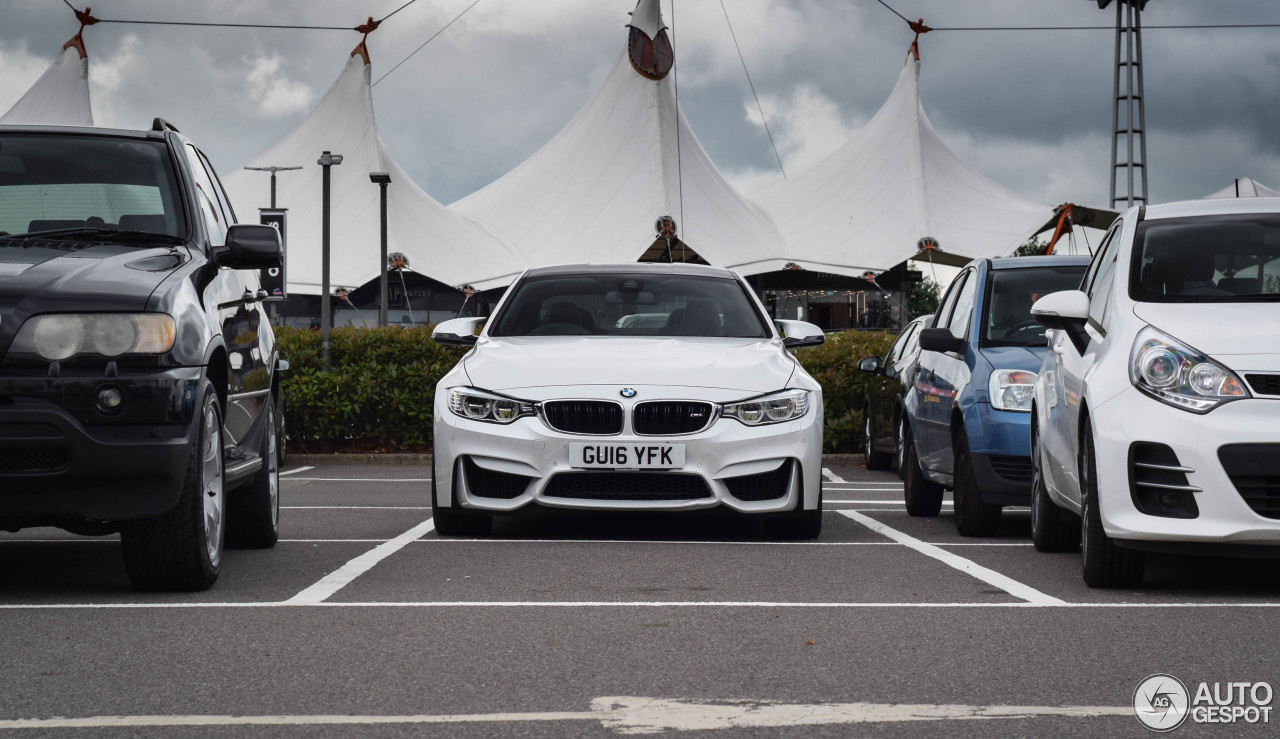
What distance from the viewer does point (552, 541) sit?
8250mm

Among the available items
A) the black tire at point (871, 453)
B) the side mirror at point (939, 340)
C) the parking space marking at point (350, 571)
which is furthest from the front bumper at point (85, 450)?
the black tire at point (871, 453)

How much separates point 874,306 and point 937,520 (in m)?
41.8

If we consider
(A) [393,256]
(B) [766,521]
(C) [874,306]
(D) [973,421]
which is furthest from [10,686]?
(C) [874,306]

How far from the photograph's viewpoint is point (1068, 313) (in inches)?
273

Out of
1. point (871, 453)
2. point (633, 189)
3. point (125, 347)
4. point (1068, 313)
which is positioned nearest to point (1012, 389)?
point (1068, 313)

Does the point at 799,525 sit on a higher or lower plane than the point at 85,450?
lower

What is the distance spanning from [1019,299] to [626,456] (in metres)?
3.21

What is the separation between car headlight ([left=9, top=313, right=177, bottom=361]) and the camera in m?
5.71

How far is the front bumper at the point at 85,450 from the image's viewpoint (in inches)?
222

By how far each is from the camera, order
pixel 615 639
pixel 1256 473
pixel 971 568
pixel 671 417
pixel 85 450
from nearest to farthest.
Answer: pixel 615 639
pixel 85 450
pixel 1256 473
pixel 971 568
pixel 671 417

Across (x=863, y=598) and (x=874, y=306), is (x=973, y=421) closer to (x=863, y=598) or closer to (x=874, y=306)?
(x=863, y=598)

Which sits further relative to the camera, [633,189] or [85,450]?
[633,189]

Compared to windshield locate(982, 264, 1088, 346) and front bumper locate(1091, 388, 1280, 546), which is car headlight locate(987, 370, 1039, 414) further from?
front bumper locate(1091, 388, 1280, 546)

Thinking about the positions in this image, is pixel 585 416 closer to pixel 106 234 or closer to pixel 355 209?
pixel 106 234
